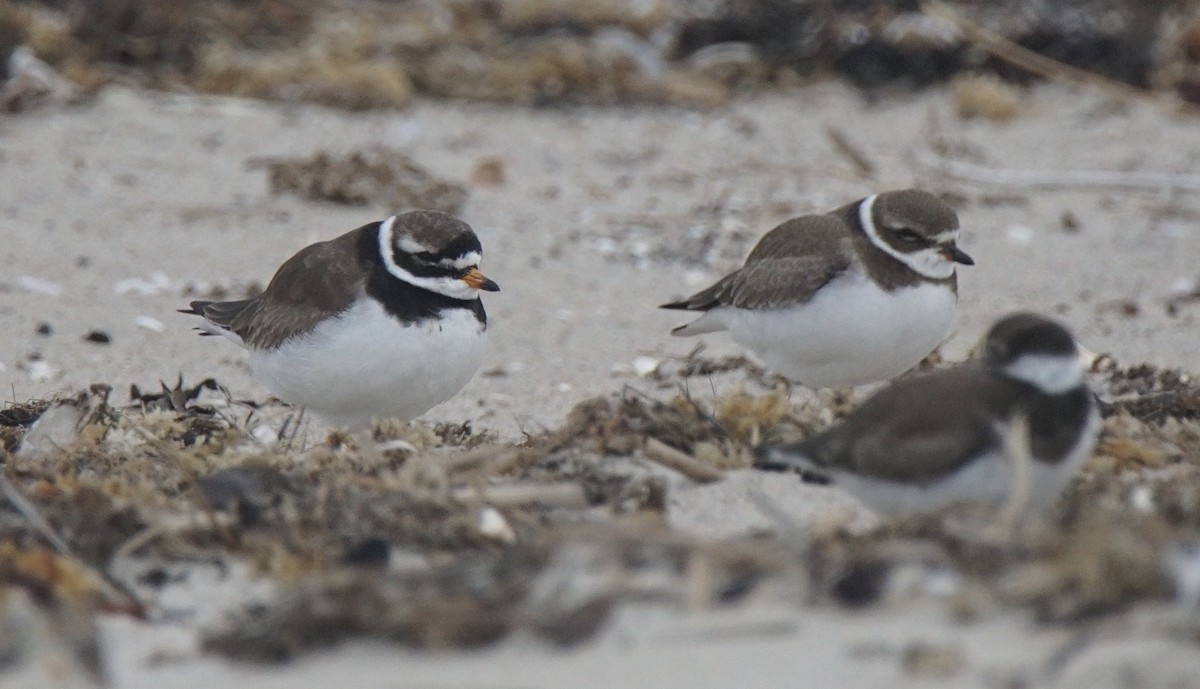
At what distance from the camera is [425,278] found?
5.58 meters

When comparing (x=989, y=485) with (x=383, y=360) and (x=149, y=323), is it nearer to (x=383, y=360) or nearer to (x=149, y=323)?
(x=383, y=360)

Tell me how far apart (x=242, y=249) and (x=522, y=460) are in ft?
12.9

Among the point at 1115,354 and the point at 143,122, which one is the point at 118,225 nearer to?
the point at 143,122

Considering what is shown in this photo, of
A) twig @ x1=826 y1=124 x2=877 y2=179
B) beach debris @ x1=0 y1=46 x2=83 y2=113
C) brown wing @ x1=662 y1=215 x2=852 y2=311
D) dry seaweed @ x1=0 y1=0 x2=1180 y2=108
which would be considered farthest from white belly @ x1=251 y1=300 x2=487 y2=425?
dry seaweed @ x1=0 y1=0 x2=1180 y2=108

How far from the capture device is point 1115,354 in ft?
22.8

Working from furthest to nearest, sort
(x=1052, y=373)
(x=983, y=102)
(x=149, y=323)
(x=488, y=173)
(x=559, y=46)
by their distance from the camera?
1. (x=559, y=46)
2. (x=983, y=102)
3. (x=488, y=173)
4. (x=149, y=323)
5. (x=1052, y=373)

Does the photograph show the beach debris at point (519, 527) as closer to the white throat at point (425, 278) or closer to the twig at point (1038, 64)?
the white throat at point (425, 278)

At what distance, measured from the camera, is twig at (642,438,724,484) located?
4.50 m

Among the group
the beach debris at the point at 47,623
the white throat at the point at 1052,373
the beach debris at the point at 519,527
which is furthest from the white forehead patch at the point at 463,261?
the white throat at the point at 1052,373

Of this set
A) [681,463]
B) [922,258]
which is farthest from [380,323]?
[922,258]

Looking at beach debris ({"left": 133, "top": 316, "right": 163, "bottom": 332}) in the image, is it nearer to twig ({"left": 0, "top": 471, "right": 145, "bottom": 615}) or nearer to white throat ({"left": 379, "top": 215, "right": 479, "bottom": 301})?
white throat ({"left": 379, "top": 215, "right": 479, "bottom": 301})

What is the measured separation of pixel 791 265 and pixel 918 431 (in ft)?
6.84

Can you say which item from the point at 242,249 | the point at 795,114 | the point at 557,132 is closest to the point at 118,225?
the point at 242,249

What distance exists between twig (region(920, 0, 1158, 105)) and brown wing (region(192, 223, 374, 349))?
18.3 feet
